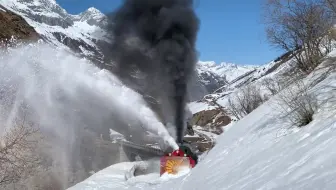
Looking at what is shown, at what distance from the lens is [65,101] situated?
55.9 feet

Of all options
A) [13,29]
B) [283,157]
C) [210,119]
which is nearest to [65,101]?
[13,29]

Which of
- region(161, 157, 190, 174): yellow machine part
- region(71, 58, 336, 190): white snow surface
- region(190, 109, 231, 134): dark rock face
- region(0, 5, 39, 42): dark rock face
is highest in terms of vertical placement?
region(0, 5, 39, 42): dark rock face

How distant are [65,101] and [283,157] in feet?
44.3

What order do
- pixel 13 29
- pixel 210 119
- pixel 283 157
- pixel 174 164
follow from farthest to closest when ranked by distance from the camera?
pixel 210 119 < pixel 13 29 < pixel 174 164 < pixel 283 157

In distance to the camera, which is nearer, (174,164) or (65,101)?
(174,164)

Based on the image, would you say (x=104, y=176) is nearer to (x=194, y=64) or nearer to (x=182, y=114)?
(x=182, y=114)

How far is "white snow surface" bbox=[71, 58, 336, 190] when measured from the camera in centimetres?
373

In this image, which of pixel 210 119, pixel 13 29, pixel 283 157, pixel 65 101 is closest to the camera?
pixel 283 157

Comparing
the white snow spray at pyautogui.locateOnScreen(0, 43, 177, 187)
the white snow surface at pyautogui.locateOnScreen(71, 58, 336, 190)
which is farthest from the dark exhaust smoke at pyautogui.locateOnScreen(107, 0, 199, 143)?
the white snow surface at pyautogui.locateOnScreen(71, 58, 336, 190)

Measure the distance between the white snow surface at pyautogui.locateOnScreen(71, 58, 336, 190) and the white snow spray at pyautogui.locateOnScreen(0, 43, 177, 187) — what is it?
7.34 m

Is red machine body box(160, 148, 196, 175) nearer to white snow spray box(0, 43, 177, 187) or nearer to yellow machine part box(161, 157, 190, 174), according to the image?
yellow machine part box(161, 157, 190, 174)

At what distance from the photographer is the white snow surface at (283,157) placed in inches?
147

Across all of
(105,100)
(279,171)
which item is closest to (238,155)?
(279,171)

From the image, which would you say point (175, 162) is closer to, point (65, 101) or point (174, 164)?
point (174, 164)
